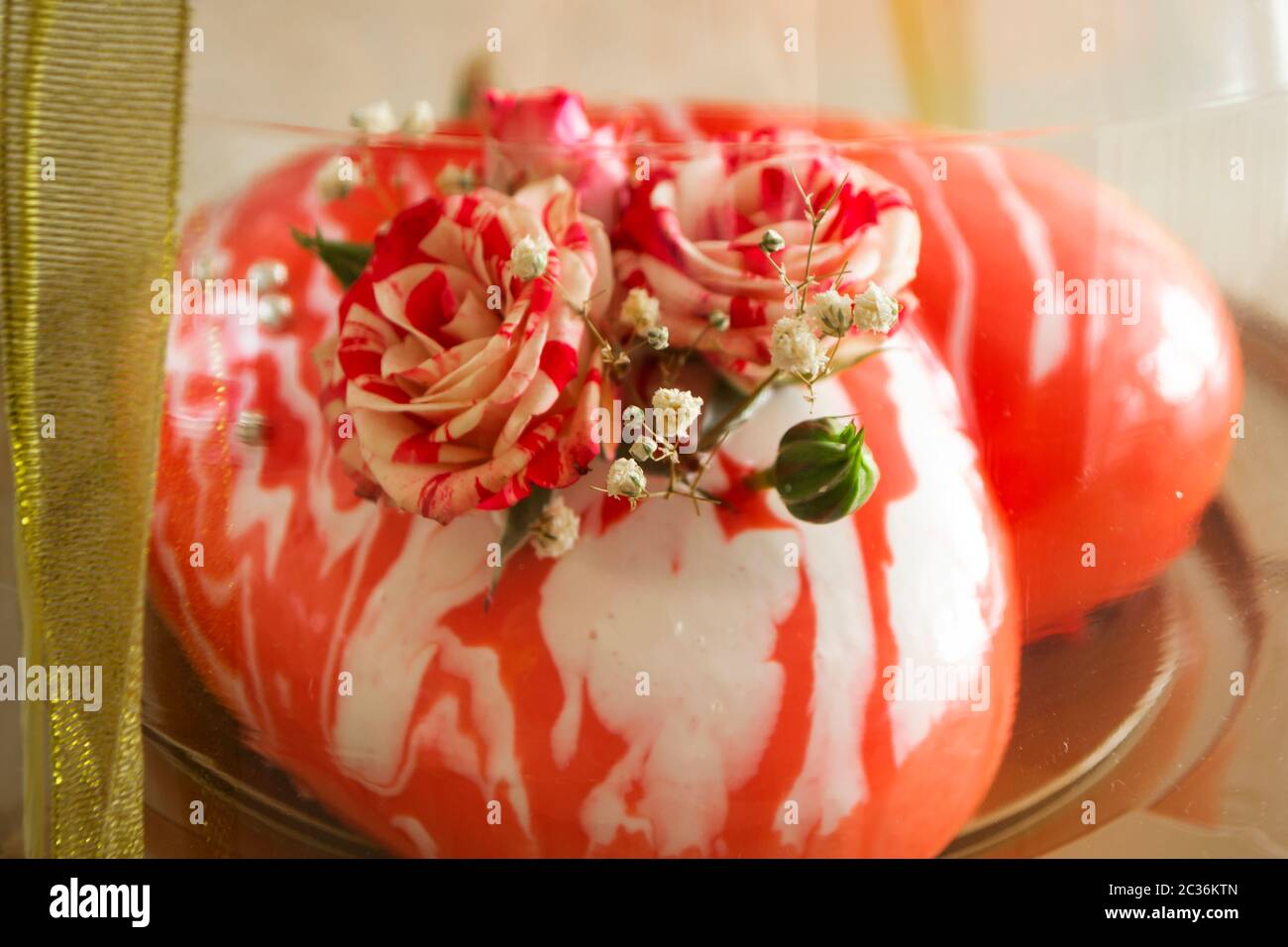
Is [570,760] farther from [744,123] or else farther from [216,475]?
[744,123]

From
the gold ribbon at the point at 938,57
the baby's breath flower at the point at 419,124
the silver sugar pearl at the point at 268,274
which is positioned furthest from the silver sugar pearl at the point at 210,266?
the gold ribbon at the point at 938,57

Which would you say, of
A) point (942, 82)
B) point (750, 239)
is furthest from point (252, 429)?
point (942, 82)

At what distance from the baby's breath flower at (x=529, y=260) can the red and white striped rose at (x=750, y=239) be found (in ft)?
0.09

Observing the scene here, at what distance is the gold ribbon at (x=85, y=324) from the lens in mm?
315

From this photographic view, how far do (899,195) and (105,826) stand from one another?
0.97 feet

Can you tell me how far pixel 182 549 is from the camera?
329 mm

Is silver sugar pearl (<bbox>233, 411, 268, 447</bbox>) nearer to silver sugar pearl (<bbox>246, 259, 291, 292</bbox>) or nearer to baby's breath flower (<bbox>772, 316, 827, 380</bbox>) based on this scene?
silver sugar pearl (<bbox>246, 259, 291, 292</bbox>)

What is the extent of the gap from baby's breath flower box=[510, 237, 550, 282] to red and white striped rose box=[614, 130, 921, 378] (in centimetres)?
3

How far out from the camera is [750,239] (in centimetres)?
29

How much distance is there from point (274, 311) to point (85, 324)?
0.05 m

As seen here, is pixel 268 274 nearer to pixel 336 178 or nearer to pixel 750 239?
pixel 336 178

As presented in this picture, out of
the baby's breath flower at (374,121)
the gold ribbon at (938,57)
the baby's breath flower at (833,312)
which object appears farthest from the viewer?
the gold ribbon at (938,57)

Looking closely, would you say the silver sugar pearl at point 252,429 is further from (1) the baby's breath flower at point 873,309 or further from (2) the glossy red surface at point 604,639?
(1) the baby's breath flower at point 873,309

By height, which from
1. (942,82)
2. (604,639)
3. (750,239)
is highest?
(942,82)
